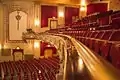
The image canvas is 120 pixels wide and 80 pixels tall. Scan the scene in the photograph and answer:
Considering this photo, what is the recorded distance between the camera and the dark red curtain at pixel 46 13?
7445mm

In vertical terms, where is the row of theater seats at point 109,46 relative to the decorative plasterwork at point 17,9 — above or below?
below

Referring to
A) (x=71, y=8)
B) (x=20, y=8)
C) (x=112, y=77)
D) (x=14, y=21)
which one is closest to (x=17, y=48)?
(x=14, y=21)

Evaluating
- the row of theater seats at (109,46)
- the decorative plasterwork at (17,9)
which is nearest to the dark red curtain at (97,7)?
the decorative plasterwork at (17,9)

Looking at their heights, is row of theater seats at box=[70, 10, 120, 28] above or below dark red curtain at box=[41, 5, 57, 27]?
below

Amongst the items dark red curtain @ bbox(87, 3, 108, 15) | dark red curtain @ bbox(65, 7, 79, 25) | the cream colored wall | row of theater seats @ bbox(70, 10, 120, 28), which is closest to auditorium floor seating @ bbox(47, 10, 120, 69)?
row of theater seats @ bbox(70, 10, 120, 28)

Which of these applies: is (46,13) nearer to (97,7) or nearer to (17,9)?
(17,9)

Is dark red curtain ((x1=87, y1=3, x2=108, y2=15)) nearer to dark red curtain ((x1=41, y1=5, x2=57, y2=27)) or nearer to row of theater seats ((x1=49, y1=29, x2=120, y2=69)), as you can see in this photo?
dark red curtain ((x1=41, y1=5, x2=57, y2=27))

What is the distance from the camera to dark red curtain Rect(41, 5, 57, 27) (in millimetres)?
7445

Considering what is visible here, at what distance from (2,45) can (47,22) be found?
188 cm

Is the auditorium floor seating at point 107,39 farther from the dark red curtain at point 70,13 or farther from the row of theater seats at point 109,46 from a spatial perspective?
the dark red curtain at point 70,13

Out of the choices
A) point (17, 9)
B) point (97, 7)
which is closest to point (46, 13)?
point (17, 9)

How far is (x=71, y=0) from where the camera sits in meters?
7.05

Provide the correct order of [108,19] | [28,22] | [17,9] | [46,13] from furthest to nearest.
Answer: [46,13] < [28,22] < [17,9] < [108,19]

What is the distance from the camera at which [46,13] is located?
746 centimetres
